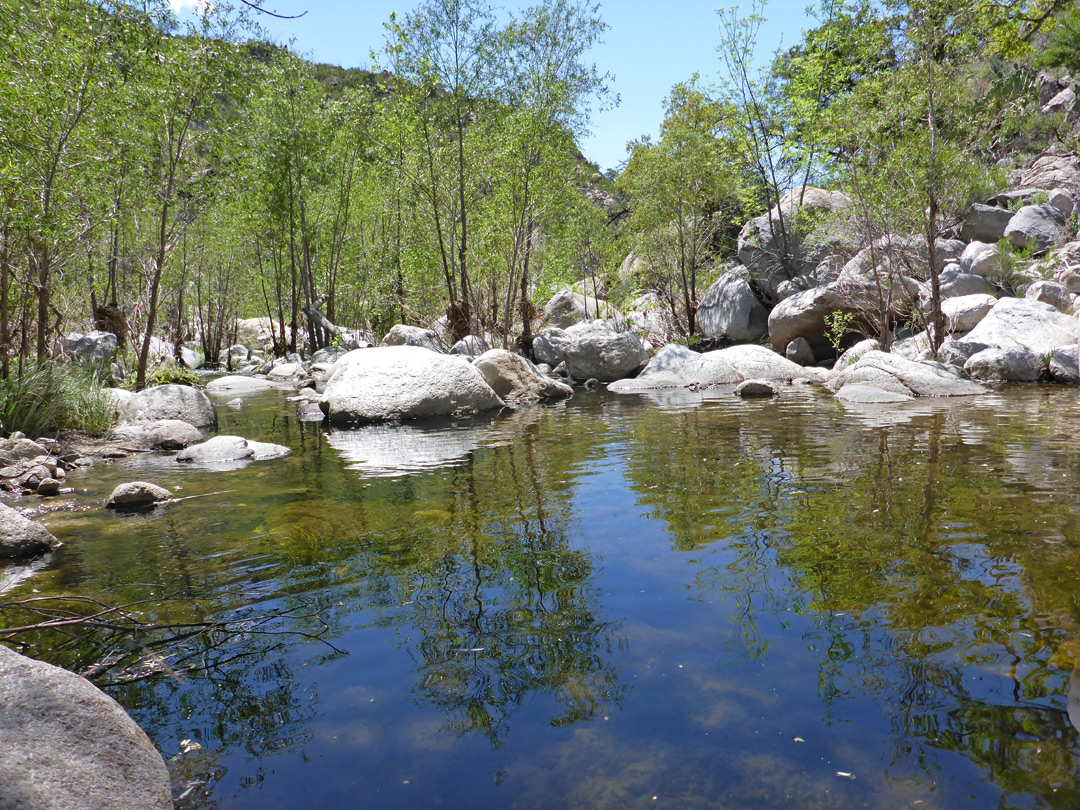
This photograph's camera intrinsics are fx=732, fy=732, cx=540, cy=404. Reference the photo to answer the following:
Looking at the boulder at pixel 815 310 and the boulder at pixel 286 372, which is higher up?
the boulder at pixel 815 310

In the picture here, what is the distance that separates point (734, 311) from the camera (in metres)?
25.4

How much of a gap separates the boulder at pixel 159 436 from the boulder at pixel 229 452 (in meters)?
1.49

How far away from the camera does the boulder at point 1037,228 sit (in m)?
24.0

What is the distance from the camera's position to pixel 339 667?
12.8 feet

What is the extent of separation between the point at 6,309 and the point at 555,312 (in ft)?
73.5

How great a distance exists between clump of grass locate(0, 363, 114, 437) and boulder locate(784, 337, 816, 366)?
17860 mm

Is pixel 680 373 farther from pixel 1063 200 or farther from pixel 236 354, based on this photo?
pixel 236 354

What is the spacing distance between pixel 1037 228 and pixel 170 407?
1045 inches

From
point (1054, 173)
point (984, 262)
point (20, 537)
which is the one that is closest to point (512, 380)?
point (20, 537)

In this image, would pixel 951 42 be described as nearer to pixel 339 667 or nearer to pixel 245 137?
pixel 245 137

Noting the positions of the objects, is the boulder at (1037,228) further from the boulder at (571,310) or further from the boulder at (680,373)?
the boulder at (571,310)

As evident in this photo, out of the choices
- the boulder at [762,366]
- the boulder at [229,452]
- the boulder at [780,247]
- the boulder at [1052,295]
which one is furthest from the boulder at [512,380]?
the boulder at [1052,295]

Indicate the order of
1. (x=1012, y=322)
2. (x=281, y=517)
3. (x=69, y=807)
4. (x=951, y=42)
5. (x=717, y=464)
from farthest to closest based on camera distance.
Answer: (x=1012, y=322)
(x=951, y=42)
(x=717, y=464)
(x=281, y=517)
(x=69, y=807)

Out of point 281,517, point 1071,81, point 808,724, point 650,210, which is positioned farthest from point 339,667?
point 1071,81
